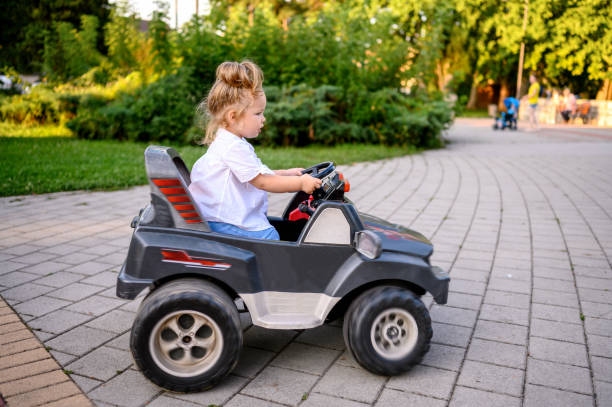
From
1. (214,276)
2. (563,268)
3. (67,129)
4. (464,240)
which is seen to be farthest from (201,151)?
(214,276)

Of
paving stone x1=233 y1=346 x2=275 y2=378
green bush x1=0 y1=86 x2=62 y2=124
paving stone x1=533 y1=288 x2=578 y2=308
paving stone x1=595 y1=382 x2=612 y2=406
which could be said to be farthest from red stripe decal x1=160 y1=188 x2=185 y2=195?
green bush x1=0 y1=86 x2=62 y2=124

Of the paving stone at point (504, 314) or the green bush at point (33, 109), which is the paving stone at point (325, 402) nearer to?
the paving stone at point (504, 314)

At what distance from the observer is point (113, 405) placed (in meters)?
2.41

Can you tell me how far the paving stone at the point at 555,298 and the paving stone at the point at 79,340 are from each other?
2.94 meters

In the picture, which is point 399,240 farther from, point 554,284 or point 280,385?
point 554,284

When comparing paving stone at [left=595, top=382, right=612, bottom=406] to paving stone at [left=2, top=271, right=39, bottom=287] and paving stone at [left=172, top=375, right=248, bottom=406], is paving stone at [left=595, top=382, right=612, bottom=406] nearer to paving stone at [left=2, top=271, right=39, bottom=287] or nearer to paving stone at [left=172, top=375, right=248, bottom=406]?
paving stone at [left=172, top=375, right=248, bottom=406]

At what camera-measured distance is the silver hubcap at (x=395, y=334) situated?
2.70 meters

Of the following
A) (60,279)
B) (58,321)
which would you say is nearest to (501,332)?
(58,321)

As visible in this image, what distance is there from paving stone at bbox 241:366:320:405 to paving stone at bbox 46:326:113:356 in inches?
39.9

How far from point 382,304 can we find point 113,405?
1.36 m

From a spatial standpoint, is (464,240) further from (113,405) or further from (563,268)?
(113,405)

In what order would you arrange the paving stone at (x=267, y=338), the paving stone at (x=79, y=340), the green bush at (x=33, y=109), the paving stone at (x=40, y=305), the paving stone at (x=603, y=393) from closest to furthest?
the paving stone at (x=603, y=393) → the paving stone at (x=79, y=340) → the paving stone at (x=267, y=338) → the paving stone at (x=40, y=305) → the green bush at (x=33, y=109)

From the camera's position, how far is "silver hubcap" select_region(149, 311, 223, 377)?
2.50 meters

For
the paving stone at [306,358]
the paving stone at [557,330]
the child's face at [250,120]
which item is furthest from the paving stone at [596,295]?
the child's face at [250,120]
